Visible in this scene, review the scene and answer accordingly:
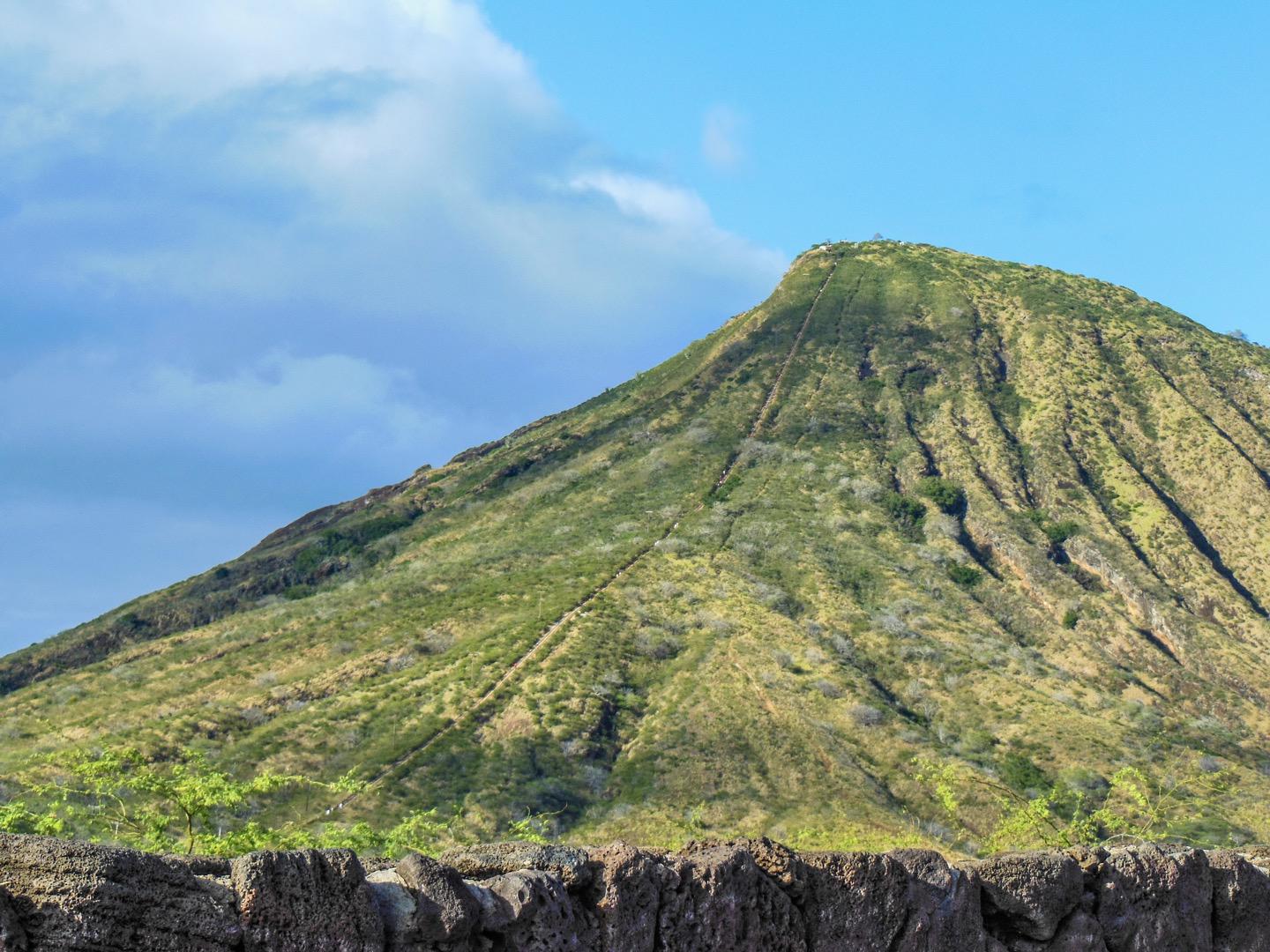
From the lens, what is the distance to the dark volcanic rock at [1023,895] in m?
10.2

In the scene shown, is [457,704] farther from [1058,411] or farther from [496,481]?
[1058,411]

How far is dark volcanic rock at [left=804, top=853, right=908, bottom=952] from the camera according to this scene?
9.18m

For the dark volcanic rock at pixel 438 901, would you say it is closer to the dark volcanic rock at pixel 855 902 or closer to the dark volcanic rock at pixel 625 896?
the dark volcanic rock at pixel 625 896

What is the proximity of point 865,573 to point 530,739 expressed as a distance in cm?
3025

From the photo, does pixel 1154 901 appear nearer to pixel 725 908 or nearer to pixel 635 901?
pixel 725 908

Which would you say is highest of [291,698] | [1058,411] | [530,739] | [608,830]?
[1058,411]

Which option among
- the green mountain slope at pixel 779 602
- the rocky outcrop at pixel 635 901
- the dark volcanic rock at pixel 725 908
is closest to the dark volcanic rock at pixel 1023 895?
the rocky outcrop at pixel 635 901

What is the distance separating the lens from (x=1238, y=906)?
11.6 m

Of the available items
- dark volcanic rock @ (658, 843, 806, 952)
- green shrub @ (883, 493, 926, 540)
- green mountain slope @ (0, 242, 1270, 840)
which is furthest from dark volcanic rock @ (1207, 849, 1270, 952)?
green shrub @ (883, 493, 926, 540)

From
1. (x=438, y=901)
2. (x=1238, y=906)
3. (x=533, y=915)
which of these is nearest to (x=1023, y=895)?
(x=1238, y=906)

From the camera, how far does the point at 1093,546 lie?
93938 mm

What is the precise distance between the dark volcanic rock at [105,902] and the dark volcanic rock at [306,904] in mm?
133

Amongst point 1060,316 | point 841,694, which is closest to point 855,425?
point 1060,316

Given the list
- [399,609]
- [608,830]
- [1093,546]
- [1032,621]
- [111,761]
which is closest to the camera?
[111,761]
